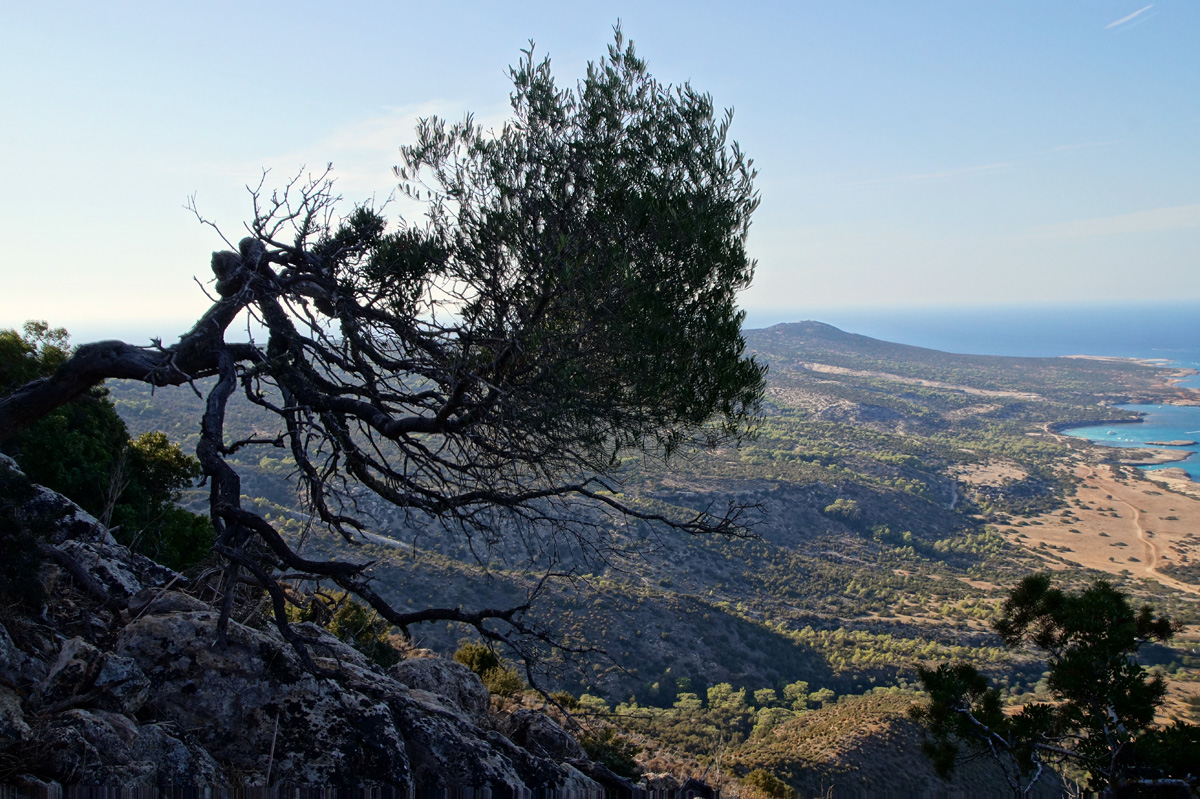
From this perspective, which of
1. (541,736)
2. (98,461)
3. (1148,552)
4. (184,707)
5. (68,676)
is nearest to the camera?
(68,676)

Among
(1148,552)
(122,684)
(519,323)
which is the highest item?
(519,323)

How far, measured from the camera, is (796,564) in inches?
2024

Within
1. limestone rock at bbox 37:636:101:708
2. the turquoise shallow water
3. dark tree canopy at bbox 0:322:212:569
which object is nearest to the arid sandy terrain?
the turquoise shallow water

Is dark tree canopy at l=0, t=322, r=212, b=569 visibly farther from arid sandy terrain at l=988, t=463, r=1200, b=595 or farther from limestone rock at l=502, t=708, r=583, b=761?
arid sandy terrain at l=988, t=463, r=1200, b=595

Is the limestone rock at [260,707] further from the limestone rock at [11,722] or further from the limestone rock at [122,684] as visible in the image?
the limestone rock at [11,722]

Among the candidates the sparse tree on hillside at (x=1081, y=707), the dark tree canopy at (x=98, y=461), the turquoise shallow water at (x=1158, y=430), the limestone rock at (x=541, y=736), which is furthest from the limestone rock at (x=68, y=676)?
the turquoise shallow water at (x=1158, y=430)

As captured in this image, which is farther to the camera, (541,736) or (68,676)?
(541,736)

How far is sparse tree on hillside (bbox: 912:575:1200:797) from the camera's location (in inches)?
253

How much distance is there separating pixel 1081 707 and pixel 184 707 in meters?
9.53

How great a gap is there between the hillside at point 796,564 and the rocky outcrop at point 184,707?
3.72 ft

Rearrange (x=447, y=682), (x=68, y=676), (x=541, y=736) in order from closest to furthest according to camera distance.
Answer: (x=68, y=676), (x=541, y=736), (x=447, y=682)

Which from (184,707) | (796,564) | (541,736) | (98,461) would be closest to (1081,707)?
(541,736)

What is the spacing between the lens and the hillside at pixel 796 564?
2823 centimetres

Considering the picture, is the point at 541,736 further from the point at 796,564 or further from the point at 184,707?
the point at 796,564
